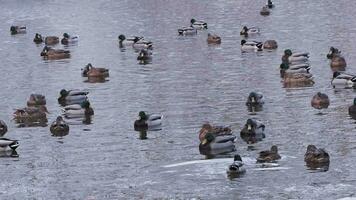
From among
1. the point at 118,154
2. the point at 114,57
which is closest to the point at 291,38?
the point at 114,57

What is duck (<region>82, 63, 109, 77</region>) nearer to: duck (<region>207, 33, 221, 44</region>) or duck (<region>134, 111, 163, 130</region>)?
duck (<region>207, 33, 221, 44</region>)

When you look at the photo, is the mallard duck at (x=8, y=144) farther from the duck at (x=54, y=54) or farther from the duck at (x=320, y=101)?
the duck at (x=54, y=54)

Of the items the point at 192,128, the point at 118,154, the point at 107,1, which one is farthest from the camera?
the point at 107,1

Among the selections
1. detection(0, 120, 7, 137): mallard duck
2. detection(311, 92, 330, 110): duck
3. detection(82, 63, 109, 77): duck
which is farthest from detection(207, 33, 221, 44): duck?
detection(0, 120, 7, 137): mallard duck

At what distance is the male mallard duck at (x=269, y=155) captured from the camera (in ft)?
144

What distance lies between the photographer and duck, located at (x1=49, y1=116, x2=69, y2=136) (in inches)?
2069

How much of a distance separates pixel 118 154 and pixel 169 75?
81.9 ft

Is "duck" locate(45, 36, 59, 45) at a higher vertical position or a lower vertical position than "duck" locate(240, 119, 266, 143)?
higher

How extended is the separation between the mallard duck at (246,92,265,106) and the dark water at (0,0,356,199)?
563mm

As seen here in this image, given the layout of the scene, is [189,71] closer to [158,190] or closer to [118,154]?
[118,154]

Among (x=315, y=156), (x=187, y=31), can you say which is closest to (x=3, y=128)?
(x=315, y=156)

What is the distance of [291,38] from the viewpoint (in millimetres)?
89312

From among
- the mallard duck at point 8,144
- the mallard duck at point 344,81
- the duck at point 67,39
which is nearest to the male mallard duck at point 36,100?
the mallard duck at point 8,144

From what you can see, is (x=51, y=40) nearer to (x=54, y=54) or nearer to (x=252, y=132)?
(x=54, y=54)
